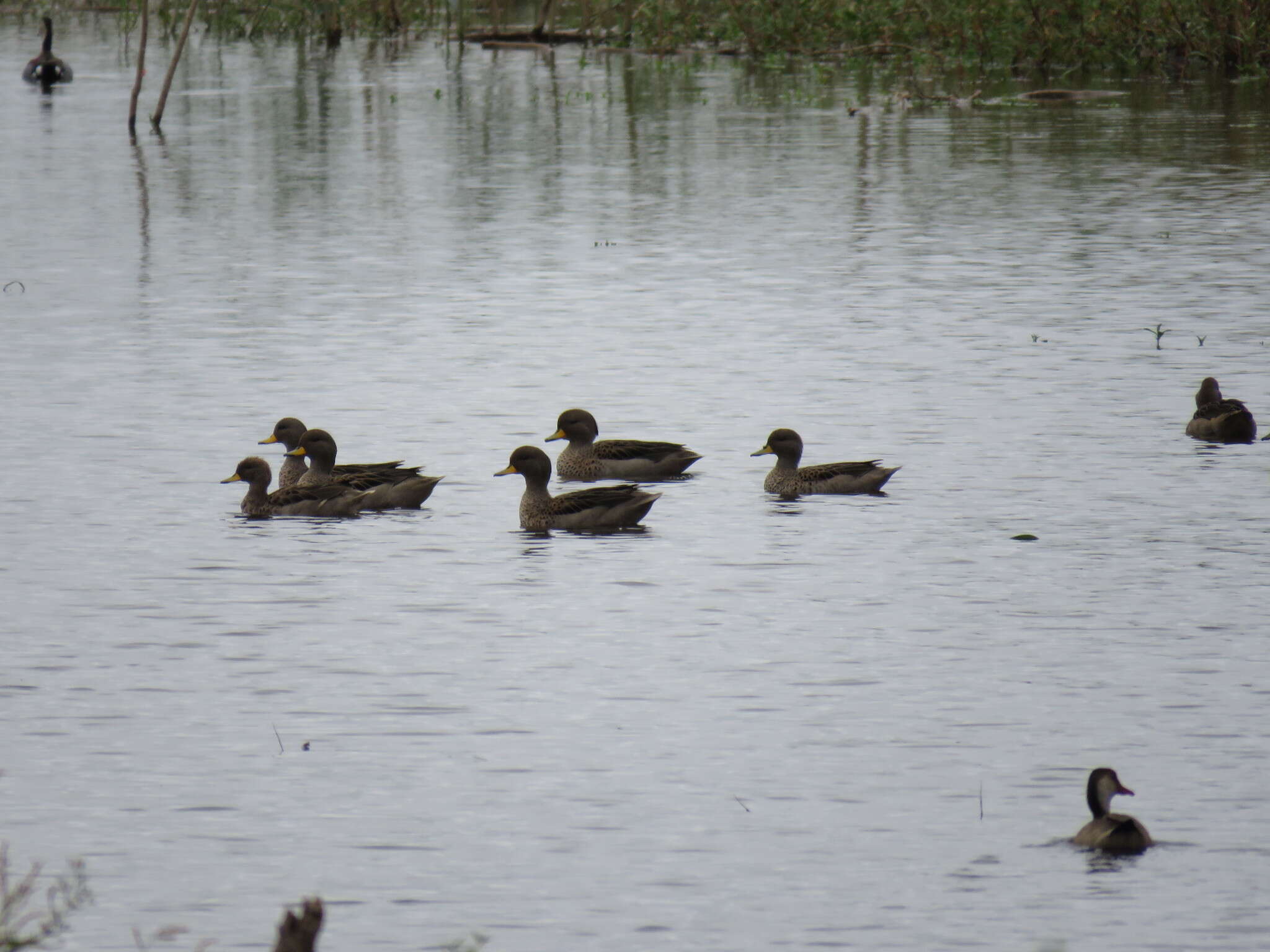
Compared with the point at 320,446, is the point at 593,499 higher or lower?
lower

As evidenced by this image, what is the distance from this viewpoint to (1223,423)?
61.0 ft

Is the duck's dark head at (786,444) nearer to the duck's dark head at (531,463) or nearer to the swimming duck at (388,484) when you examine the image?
the duck's dark head at (531,463)

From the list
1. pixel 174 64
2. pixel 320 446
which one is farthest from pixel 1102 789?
pixel 174 64

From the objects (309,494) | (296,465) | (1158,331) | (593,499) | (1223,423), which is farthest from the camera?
(1158,331)

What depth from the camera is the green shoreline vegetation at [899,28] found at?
58.7m

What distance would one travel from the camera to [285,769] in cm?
1094

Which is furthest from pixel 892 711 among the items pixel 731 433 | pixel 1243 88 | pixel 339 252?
pixel 1243 88

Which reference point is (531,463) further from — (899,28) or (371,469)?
(899,28)

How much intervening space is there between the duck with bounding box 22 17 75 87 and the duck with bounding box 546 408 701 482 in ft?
154

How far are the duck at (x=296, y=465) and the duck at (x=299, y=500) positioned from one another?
0.70ft

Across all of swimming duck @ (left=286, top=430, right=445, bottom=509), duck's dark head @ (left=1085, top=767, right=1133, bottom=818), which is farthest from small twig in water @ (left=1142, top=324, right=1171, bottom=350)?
duck's dark head @ (left=1085, top=767, right=1133, bottom=818)

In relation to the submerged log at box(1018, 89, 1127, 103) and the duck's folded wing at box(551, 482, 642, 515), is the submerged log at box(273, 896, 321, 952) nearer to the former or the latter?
the duck's folded wing at box(551, 482, 642, 515)

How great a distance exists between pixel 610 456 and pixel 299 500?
8.46 feet

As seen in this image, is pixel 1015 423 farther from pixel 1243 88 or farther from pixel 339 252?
pixel 1243 88
